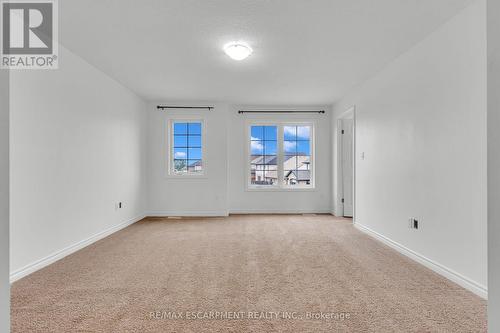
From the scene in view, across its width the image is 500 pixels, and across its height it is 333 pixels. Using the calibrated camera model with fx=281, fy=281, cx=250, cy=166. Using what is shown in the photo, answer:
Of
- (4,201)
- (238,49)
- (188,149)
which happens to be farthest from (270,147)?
(4,201)

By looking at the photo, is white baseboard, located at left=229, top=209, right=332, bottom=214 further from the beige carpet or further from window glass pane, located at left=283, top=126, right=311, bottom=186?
the beige carpet

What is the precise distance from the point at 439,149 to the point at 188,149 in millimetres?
4980

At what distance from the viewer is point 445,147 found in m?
2.79

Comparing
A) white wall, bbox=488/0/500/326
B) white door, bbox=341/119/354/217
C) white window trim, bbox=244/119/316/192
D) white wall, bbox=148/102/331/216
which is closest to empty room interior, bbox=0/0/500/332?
white wall, bbox=488/0/500/326

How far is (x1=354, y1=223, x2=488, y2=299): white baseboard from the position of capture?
7.73ft

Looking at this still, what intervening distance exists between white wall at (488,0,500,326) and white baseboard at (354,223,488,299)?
199 centimetres

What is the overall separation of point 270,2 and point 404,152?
2.41 metres

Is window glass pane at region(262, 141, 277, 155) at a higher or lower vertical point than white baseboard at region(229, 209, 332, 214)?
higher

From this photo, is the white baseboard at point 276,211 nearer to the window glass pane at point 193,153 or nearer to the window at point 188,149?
the window at point 188,149

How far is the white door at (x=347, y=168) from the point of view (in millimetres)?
6223

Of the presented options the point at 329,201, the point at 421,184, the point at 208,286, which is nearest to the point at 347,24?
the point at 421,184

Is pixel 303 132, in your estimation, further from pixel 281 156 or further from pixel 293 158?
pixel 281 156

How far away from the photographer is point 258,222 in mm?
5605

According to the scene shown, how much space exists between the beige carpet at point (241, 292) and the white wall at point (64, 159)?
0.35 meters
